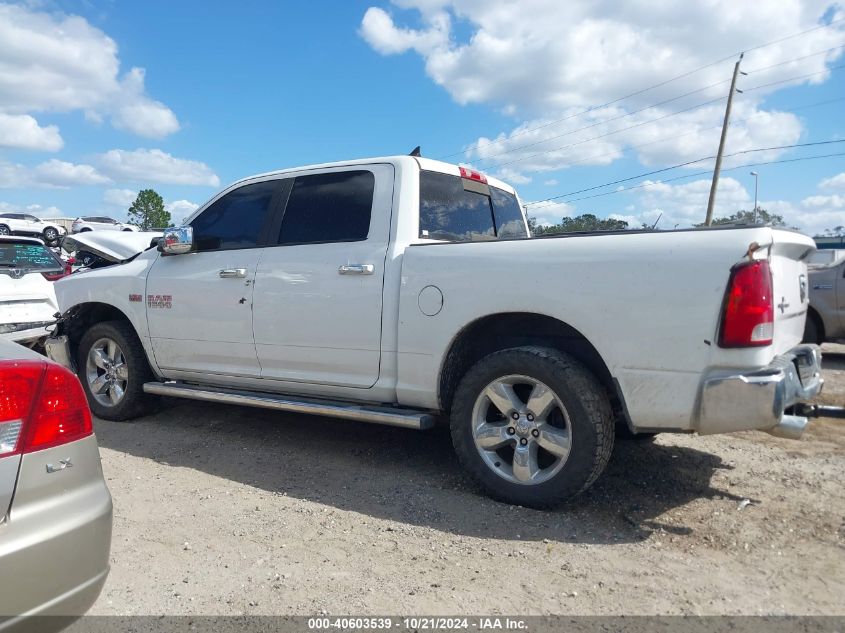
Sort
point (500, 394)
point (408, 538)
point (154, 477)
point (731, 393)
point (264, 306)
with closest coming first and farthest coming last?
point (731, 393) < point (408, 538) < point (500, 394) < point (154, 477) < point (264, 306)

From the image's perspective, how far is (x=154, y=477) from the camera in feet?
13.4

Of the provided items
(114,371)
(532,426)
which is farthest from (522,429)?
(114,371)

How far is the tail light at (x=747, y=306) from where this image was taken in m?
2.85

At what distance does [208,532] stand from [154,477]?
3.37 feet

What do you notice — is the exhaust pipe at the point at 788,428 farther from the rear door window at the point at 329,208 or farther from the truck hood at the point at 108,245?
the truck hood at the point at 108,245

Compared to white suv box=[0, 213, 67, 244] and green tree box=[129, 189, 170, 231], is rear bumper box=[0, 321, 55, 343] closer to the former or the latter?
white suv box=[0, 213, 67, 244]

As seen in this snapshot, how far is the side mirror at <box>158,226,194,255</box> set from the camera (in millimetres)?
4718

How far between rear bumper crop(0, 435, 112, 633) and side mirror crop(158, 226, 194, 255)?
9.44ft

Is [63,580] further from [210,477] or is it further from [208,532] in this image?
[210,477]

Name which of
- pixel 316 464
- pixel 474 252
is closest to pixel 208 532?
pixel 316 464

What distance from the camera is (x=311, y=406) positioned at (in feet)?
13.6

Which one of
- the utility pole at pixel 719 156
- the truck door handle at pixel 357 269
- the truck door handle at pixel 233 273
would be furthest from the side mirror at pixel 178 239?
the utility pole at pixel 719 156

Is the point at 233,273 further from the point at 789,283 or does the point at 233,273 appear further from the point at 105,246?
the point at 789,283

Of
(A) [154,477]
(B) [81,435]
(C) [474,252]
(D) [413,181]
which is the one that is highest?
(D) [413,181]
